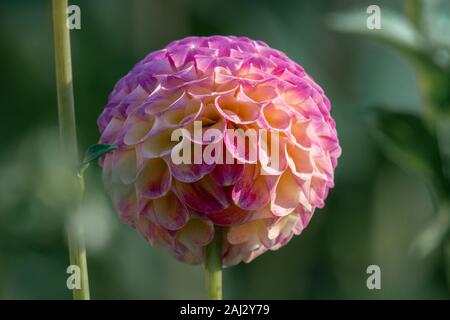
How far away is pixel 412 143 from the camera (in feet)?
3.77

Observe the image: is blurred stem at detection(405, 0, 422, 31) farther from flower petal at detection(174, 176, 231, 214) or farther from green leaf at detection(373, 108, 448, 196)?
flower petal at detection(174, 176, 231, 214)

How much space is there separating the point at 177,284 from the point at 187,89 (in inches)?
44.2

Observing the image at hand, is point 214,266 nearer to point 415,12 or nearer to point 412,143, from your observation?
point 412,143

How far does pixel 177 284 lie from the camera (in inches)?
80.4

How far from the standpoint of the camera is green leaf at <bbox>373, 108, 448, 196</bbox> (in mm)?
1137

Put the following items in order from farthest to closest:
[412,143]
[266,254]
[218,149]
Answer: [266,254]
[412,143]
[218,149]

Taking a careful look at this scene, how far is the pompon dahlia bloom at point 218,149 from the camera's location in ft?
3.09

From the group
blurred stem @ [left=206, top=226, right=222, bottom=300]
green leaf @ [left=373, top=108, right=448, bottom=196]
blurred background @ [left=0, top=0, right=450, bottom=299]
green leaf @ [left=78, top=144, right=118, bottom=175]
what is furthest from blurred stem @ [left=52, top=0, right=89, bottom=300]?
blurred background @ [left=0, top=0, right=450, bottom=299]

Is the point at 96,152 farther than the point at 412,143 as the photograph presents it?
No

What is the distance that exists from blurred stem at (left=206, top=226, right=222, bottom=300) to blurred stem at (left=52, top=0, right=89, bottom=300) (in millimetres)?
115

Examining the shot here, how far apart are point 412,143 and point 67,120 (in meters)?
0.41

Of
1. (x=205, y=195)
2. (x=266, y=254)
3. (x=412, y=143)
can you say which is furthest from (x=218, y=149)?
(x=266, y=254)

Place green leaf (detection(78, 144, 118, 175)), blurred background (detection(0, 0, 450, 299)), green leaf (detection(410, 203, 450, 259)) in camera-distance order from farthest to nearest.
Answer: blurred background (detection(0, 0, 450, 299))
green leaf (detection(410, 203, 450, 259))
green leaf (detection(78, 144, 118, 175))
